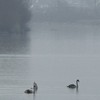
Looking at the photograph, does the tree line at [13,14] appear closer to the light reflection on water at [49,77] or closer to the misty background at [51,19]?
the misty background at [51,19]

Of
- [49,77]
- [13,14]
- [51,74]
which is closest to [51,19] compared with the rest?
[13,14]

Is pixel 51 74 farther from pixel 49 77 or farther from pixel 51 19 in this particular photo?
pixel 51 19

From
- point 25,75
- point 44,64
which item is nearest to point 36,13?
point 44,64

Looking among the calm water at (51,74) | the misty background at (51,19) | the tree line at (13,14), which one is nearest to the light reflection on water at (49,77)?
the calm water at (51,74)

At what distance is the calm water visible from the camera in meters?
30.9

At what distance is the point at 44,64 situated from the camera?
151ft

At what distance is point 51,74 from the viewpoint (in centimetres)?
3962

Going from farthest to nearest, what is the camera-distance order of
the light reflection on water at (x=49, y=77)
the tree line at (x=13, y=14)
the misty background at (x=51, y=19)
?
1. the misty background at (x=51, y=19)
2. the tree line at (x=13, y=14)
3. the light reflection on water at (x=49, y=77)

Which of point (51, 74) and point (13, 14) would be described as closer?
point (51, 74)

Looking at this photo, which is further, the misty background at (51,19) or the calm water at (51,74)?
the misty background at (51,19)

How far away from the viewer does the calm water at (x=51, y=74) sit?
101 ft

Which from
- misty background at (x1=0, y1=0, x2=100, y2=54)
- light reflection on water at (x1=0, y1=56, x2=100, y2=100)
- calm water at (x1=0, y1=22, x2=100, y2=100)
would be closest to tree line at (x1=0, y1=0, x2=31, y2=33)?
misty background at (x1=0, y1=0, x2=100, y2=54)

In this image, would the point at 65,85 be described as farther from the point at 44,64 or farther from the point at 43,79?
the point at 44,64

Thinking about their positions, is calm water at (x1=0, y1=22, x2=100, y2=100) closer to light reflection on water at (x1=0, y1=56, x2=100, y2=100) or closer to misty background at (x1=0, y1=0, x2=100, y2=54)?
light reflection on water at (x1=0, y1=56, x2=100, y2=100)
